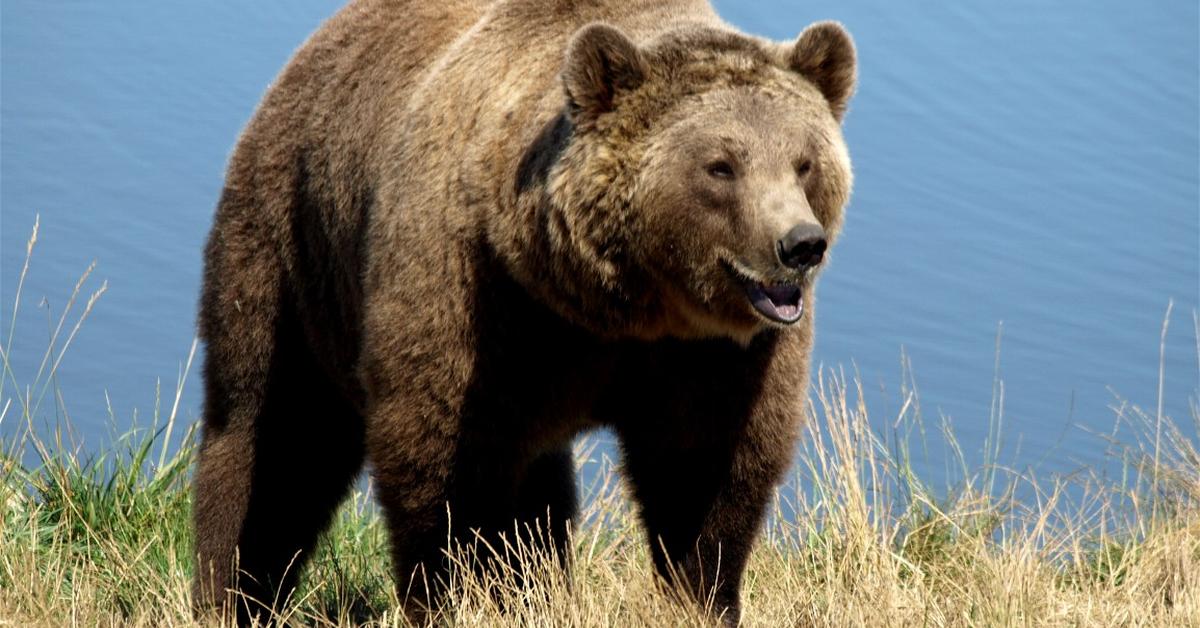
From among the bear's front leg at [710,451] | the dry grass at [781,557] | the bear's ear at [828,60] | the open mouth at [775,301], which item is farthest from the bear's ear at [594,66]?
the dry grass at [781,557]

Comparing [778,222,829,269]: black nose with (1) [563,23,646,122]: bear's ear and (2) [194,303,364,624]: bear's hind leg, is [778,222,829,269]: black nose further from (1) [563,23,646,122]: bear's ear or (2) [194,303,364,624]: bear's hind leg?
(2) [194,303,364,624]: bear's hind leg

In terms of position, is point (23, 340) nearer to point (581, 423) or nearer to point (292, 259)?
point (292, 259)

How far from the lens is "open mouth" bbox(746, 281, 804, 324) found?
4.74m

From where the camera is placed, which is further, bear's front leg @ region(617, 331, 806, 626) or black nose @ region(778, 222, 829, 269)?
bear's front leg @ region(617, 331, 806, 626)

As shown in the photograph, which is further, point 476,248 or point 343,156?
point 343,156

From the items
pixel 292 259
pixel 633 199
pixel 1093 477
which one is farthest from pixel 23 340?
pixel 633 199

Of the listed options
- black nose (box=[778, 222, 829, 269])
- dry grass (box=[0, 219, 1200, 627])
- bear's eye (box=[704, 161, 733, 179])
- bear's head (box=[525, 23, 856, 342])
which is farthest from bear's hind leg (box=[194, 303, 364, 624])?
black nose (box=[778, 222, 829, 269])

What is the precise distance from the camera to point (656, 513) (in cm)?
552

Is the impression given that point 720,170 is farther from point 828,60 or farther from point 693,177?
point 828,60

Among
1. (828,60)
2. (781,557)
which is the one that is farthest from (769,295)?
(781,557)

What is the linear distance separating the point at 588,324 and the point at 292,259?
167 centimetres

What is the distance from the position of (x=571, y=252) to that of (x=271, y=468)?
6.89 ft

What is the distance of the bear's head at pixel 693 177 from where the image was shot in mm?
4754

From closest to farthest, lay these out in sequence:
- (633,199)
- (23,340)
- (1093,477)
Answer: (633,199) → (1093,477) → (23,340)
